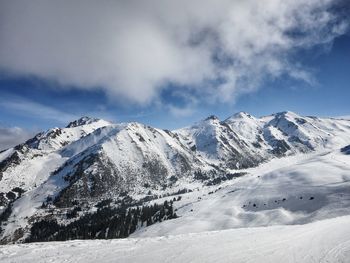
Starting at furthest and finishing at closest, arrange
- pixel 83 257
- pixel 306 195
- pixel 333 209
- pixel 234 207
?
pixel 234 207
pixel 306 195
pixel 333 209
pixel 83 257

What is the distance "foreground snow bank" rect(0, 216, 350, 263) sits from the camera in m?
22.8

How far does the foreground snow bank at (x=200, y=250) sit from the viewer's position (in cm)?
2283

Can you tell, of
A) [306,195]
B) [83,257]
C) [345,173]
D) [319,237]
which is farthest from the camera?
[345,173]

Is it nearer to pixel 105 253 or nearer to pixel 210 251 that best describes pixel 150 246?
pixel 105 253

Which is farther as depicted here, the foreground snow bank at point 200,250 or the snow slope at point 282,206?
the snow slope at point 282,206

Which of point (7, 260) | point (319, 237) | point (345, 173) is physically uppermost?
point (345, 173)

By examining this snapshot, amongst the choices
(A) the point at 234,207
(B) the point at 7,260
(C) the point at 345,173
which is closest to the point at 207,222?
(A) the point at 234,207

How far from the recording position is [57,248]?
28.9 m

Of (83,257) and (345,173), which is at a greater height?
(345,173)

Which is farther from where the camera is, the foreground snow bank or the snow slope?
the snow slope

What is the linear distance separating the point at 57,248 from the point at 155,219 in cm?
16023

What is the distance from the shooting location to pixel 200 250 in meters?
26.1

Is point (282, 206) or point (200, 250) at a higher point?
point (282, 206)

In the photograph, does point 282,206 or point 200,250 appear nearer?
point 200,250
